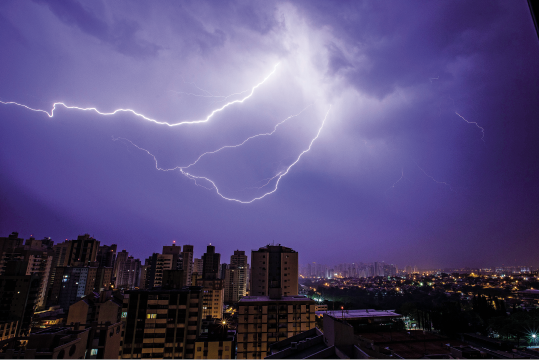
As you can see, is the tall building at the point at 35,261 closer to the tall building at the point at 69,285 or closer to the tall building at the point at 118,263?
the tall building at the point at 69,285

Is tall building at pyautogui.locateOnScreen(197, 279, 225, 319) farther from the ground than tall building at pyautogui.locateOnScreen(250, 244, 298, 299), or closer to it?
closer to it

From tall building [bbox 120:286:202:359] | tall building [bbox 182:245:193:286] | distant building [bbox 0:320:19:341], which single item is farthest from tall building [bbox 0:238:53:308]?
tall building [bbox 120:286:202:359]

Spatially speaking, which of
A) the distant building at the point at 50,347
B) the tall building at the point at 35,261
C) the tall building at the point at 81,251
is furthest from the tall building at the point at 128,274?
the distant building at the point at 50,347

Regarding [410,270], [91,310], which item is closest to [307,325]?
[91,310]

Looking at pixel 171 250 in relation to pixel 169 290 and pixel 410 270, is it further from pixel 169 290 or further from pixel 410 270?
A: pixel 410 270

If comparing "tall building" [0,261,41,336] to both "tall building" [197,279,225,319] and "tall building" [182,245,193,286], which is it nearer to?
"tall building" [197,279,225,319]

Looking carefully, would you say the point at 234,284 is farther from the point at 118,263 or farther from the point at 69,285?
the point at 118,263
